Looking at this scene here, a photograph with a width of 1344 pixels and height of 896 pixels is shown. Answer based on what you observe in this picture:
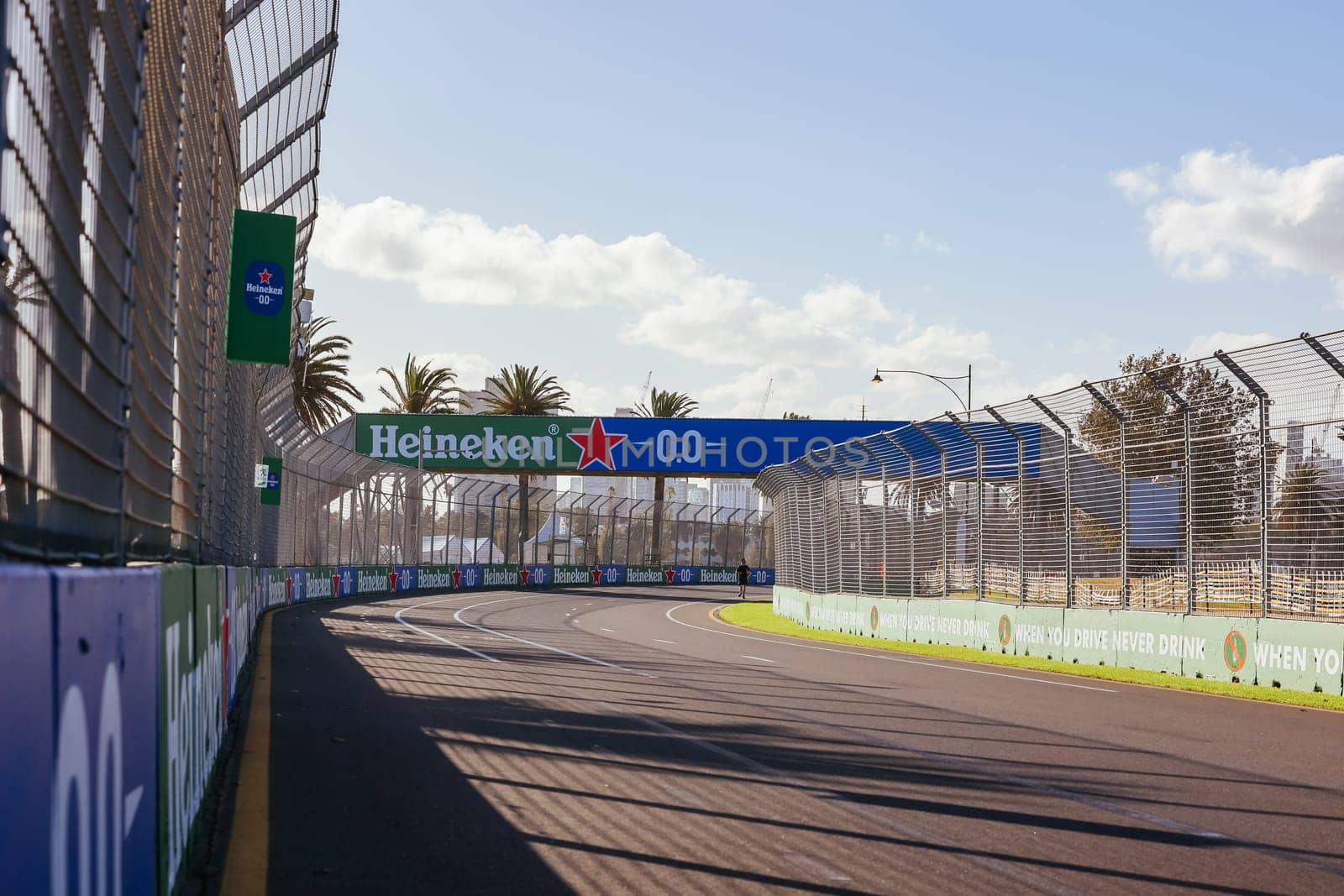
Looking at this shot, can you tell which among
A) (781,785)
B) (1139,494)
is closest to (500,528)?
(1139,494)

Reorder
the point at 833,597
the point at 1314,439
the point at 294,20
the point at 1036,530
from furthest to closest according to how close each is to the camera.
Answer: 1. the point at 833,597
2. the point at 1036,530
3. the point at 1314,439
4. the point at 294,20

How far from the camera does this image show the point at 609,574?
70875mm

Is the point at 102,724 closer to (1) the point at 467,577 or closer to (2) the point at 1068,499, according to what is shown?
(2) the point at 1068,499

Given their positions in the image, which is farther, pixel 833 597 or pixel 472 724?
pixel 833 597

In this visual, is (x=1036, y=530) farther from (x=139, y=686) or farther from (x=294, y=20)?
(x=139, y=686)

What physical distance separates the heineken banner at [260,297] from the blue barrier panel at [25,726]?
40.7ft

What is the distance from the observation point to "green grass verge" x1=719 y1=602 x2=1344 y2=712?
15031 mm

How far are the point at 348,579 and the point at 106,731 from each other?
41424mm

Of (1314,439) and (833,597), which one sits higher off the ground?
(1314,439)

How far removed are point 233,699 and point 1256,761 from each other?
24.4 feet

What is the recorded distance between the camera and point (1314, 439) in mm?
16062

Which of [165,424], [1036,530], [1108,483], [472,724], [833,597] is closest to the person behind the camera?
[165,424]

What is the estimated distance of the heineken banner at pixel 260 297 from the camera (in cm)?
1477

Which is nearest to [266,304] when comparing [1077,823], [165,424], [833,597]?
[165,424]
